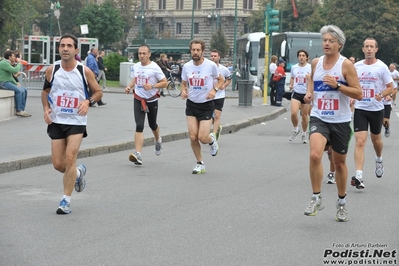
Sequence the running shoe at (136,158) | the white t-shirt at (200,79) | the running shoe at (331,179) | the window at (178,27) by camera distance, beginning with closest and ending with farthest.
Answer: the running shoe at (331,179), the white t-shirt at (200,79), the running shoe at (136,158), the window at (178,27)

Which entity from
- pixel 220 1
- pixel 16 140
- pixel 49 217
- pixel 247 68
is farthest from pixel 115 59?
pixel 220 1

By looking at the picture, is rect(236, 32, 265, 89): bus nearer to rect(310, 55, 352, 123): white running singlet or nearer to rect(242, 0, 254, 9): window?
rect(310, 55, 352, 123): white running singlet

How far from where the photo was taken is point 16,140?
16109 mm

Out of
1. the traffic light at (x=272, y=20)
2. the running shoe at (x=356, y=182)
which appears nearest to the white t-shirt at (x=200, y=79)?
the running shoe at (x=356, y=182)

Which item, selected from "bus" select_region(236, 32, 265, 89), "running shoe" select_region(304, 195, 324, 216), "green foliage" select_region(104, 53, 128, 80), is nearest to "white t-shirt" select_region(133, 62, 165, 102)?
"running shoe" select_region(304, 195, 324, 216)

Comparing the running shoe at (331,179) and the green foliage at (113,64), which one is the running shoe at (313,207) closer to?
the running shoe at (331,179)

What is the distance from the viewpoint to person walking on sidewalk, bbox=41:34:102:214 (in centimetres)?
928

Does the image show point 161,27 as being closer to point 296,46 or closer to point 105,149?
point 296,46

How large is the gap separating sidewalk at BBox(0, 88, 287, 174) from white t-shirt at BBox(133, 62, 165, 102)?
5.46 ft

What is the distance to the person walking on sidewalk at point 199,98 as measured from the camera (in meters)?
12.9

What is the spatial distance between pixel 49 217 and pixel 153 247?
6.16 feet

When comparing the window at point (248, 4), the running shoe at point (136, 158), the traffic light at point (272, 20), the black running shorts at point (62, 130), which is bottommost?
the running shoe at point (136, 158)

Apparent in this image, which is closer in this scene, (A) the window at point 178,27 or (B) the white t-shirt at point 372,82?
(B) the white t-shirt at point 372,82

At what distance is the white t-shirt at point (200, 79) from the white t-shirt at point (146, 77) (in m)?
0.88
